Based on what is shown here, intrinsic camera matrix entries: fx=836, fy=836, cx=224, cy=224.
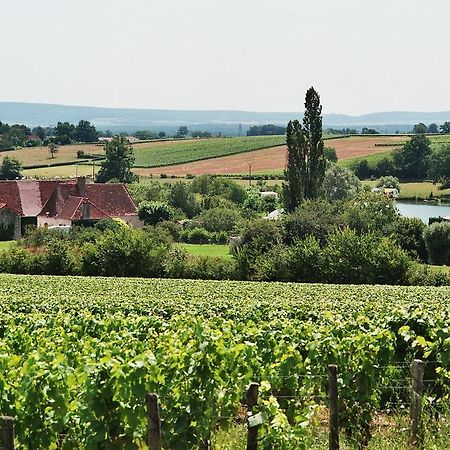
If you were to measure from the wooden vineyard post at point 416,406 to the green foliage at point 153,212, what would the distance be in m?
77.4

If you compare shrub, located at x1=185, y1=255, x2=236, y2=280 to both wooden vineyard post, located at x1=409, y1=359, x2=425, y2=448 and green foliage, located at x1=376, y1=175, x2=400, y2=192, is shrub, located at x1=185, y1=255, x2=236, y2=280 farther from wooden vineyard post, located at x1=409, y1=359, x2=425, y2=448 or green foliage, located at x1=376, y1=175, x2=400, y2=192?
green foliage, located at x1=376, y1=175, x2=400, y2=192

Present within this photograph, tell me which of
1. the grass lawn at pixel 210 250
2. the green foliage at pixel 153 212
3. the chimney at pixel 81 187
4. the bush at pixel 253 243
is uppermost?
the chimney at pixel 81 187

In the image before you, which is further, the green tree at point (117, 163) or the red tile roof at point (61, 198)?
the green tree at point (117, 163)

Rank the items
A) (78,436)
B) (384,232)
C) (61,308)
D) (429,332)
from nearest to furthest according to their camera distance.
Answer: (78,436), (429,332), (61,308), (384,232)

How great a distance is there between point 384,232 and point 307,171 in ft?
30.1

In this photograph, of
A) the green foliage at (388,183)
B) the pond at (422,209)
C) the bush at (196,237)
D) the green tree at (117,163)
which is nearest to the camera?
the bush at (196,237)

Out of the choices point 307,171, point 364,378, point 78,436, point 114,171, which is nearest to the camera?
point 78,436

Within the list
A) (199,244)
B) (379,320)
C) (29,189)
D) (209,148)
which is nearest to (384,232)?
(199,244)

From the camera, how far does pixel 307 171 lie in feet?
226

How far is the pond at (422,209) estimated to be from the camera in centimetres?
10255

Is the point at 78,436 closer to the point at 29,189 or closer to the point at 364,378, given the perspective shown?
the point at 364,378

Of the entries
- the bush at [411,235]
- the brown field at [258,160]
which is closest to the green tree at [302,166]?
the bush at [411,235]

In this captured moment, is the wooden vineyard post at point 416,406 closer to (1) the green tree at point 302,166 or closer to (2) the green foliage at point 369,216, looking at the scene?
(2) the green foliage at point 369,216

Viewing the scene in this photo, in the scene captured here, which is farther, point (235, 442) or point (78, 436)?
point (235, 442)
